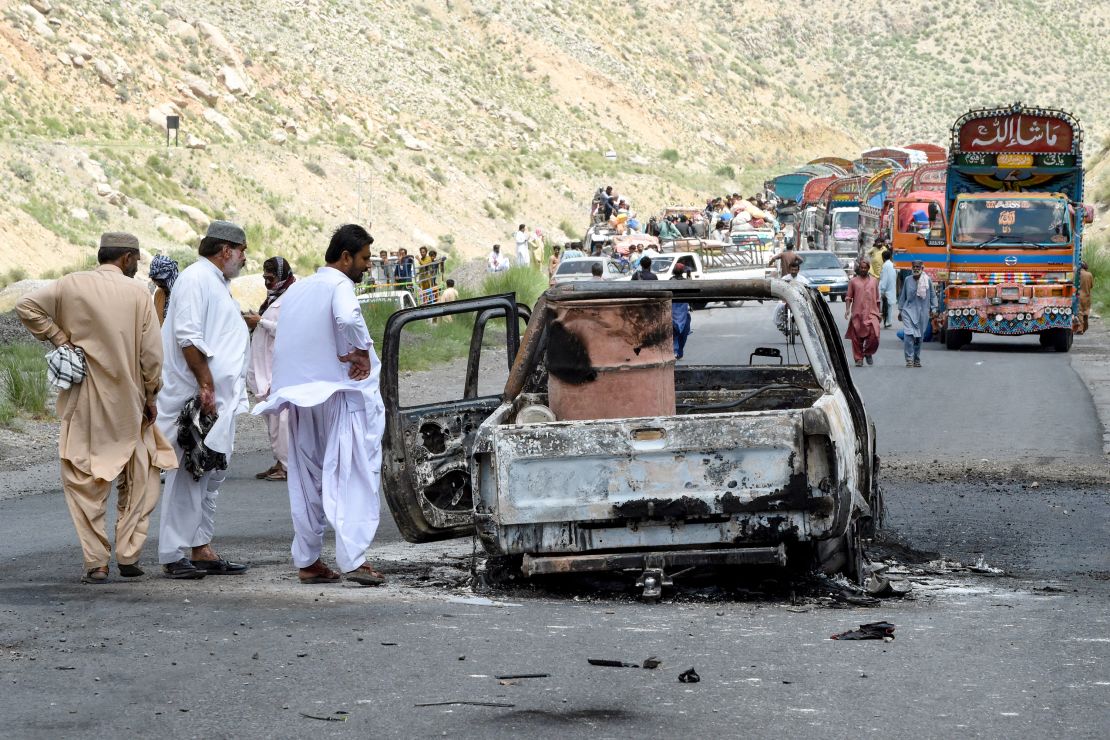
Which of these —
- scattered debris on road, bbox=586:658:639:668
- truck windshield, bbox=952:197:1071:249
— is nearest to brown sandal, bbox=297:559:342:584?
scattered debris on road, bbox=586:658:639:668

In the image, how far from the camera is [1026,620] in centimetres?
725

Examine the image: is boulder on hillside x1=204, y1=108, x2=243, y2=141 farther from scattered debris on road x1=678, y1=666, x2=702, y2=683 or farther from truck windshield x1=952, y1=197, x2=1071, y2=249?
scattered debris on road x1=678, y1=666, x2=702, y2=683

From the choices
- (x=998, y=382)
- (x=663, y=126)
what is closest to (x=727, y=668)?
(x=998, y=382)

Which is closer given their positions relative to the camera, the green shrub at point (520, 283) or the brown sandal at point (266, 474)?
the brown sandal at point (266, 474)

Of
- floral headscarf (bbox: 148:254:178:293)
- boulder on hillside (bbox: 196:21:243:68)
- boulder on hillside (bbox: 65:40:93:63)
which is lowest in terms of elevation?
floral headscarf (bbox: 148:254:178:293)

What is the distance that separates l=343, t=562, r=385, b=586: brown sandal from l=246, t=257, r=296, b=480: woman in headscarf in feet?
11.8

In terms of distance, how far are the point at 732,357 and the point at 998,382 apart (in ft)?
16.1

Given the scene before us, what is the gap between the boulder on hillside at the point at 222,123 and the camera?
6438 centimetres

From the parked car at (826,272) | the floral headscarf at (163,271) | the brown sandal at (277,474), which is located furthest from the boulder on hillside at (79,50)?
the floral headscarf at (163,271)

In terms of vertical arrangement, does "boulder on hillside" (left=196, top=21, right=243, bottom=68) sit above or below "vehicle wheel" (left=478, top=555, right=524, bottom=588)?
above

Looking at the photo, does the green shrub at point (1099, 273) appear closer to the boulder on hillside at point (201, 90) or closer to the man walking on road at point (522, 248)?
the man walking on road at point (522, 248)

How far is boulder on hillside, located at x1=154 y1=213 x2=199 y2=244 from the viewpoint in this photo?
1971 inches

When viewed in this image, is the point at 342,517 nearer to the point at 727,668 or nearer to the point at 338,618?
the point at 338,618

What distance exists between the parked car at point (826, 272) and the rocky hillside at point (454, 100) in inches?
721
